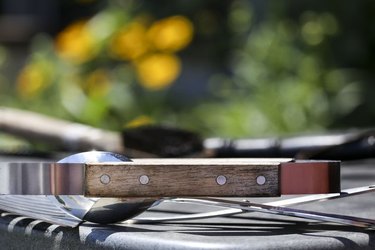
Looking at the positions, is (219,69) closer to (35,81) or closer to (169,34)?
(169,34)

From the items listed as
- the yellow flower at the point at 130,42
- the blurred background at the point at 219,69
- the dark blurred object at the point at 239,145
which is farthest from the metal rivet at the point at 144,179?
the yellow flower at the point at 130,42

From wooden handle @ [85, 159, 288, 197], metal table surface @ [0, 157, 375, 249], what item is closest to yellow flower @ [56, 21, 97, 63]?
metal table surface @ [0, 157, 375, 249]

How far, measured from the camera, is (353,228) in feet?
2.62

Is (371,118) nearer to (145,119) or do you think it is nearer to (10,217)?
(145,119)

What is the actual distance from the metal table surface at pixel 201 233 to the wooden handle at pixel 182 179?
0.10 feet

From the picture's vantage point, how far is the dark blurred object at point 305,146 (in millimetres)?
1500

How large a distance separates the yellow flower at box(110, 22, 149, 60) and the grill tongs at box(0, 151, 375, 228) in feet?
12.2

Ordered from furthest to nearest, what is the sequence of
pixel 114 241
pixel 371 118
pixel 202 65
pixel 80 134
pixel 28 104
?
pixel 202 65, pixel 28 104, pixel 371 118, pixel 80 134, pixel 114 241

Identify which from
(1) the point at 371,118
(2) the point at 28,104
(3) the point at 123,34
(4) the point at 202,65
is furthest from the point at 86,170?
(4) the point at 202,65

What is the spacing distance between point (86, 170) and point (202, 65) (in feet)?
15.4

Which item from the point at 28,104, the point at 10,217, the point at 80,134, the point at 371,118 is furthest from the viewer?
the point at 28,104

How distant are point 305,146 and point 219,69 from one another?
3.66 meters

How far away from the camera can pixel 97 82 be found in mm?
4492

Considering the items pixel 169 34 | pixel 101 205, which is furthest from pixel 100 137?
pixel 169 34
